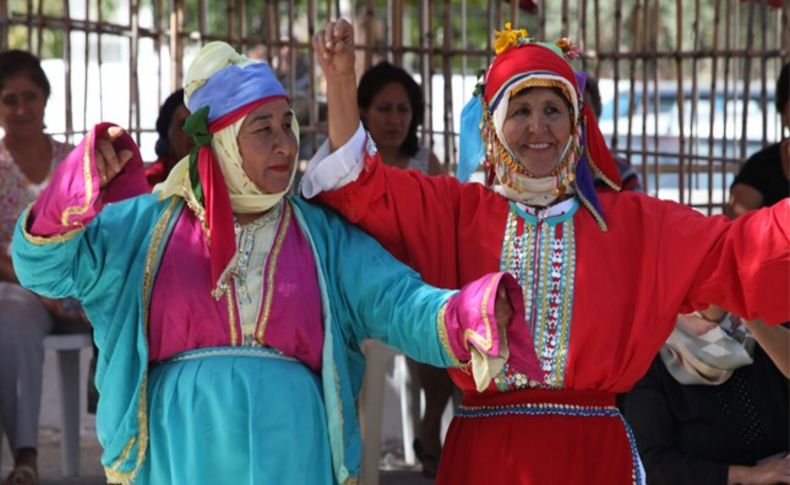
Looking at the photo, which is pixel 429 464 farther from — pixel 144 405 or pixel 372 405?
pixel 144 405

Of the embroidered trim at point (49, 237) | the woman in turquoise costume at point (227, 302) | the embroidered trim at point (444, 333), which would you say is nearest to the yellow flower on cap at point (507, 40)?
the woman in turquoise costume at point (227, 302)

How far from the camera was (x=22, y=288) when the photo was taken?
19.9 feet

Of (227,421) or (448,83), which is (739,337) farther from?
(448,83)

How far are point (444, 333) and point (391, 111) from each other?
3.32 m

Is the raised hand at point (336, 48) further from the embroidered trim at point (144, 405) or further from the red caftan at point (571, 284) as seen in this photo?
the embroidered trim at point (144, 405)

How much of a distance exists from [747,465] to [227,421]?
1.78 metres

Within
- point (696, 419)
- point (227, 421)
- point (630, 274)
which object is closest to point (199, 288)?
point (227, 421)

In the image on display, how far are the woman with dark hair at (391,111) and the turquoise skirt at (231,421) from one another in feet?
10.3

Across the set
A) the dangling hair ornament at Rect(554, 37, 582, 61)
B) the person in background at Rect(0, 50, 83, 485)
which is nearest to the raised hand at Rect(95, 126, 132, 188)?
the dangling hair ornament at Rect(554, 37, 582, 61)

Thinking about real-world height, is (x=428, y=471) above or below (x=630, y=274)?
below

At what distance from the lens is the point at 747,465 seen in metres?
4.55

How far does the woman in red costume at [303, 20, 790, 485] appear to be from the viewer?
3.68 m

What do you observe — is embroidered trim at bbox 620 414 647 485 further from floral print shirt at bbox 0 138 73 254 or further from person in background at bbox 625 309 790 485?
floral print shirt at bbox 0 138 73 254

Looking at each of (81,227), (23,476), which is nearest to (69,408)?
(23,476)
